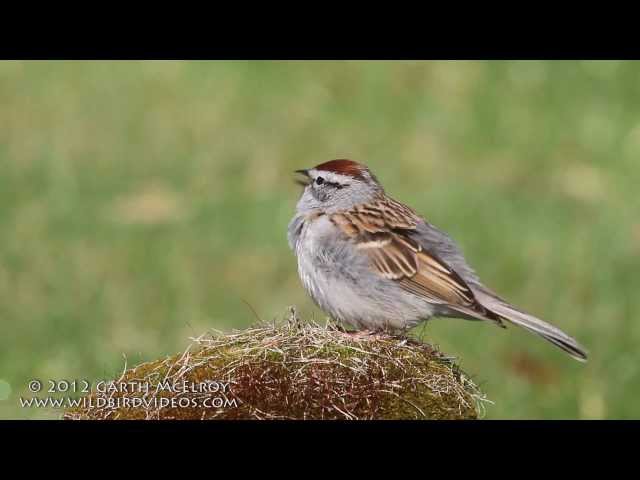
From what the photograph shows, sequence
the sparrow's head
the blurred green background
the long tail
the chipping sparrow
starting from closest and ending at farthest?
the long tail < the chipping sparrow < the sparrow's head < the blurred green background

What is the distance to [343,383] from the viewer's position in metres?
5.48

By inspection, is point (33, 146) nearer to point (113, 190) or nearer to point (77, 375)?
point (113, 190)

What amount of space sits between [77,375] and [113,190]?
169 inches

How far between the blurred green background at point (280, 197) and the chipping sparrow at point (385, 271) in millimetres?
1163

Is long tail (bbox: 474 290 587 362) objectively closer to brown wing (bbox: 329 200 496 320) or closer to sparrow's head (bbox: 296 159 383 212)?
brown wing (bbox: 329 200 496 320)

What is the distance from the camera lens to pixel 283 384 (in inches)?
214

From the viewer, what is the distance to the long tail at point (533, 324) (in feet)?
22.3

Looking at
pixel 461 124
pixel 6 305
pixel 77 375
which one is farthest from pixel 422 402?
pixel 461 124

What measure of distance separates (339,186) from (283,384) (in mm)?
3189

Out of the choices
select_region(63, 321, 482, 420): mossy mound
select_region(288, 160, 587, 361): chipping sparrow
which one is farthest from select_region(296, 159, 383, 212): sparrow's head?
select_region(63, 321, 482, 420): mossy mound

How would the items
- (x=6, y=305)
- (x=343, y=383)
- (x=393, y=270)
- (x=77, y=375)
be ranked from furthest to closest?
(x=6, y=305)
(x=77, y=375)
(x=393, y=270)
(x=343, y=383)

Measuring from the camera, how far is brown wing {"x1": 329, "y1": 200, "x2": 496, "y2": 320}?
7485mm

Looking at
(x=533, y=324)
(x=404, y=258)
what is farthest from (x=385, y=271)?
(x=533, y=324)

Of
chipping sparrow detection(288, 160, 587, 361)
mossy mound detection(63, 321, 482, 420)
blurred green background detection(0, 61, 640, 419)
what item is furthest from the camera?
blurred green background detection(0, 61, 640, 419)
